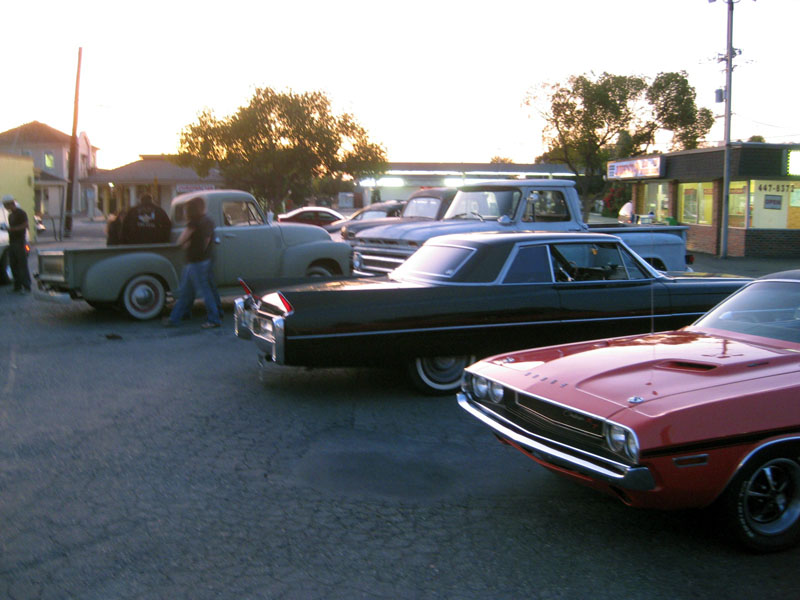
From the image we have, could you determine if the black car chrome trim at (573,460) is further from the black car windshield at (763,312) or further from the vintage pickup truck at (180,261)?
the vintage pickup truck at (180,261)

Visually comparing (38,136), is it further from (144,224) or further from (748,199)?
(144,224)

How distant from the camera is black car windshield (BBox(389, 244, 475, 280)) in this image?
7.03 metres

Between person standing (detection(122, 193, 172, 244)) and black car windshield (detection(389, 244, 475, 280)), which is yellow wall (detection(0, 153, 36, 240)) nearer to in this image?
person standing (detection(122, 193, 172, 244))

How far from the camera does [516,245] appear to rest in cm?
709

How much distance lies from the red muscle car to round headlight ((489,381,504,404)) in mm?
11

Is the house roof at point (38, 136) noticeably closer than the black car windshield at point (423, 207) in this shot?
No

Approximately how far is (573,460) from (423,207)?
34.7 ft

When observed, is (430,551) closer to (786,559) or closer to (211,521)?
(211,521)

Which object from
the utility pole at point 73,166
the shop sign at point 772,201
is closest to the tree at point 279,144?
the utility pole at point 73,166

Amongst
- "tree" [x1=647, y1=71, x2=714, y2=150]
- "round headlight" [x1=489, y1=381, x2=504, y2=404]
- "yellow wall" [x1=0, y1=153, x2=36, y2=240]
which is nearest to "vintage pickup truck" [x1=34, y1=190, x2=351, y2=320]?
"round headlight" [x1=489, y1=381, x2=504, y2=404]

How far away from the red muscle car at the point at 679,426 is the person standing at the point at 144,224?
8.67m

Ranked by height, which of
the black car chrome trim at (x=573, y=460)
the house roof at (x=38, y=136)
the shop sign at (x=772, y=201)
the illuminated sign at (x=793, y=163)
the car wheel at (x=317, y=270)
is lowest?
the black car chrome trim at (x=573, y=460)

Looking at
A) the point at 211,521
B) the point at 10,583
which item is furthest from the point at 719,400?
the point at 10,583

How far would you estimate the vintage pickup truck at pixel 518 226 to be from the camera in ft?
37.0
